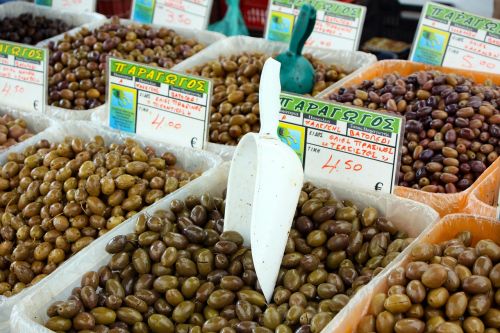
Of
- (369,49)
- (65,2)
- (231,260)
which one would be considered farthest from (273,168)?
(65,2)

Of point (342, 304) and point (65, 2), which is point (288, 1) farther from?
point (342, 304)

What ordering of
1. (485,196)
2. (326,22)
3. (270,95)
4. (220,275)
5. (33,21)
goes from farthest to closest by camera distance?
(33,21), (326,22), (485,196), (220,275), (270,95)

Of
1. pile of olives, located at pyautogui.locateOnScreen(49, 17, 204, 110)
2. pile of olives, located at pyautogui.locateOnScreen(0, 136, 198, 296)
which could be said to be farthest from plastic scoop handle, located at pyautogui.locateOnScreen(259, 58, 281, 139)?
pile of olives, located at pyautogui.locateOnScreen(49, 17, 204, 110)

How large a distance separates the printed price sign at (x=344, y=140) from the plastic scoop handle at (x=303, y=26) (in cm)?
54

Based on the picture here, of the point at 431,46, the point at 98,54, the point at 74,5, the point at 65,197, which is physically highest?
the point at 431,46

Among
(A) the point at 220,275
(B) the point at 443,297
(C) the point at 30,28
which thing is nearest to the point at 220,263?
(A) the point at 220,275

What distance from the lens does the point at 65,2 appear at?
4.04 m

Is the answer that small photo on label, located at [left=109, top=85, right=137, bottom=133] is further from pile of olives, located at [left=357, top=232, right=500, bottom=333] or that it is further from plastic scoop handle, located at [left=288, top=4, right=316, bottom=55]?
pile of olives, located at [left=357, top=232, right=500, bottom=333]

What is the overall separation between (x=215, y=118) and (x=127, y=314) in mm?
1200

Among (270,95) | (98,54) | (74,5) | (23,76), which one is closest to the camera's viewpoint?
(270,95)

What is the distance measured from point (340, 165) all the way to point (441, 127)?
0.52 metres

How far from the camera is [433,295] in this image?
153 centimetres

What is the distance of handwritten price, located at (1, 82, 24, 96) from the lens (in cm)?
281

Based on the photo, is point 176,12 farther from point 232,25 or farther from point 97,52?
point 97,52
